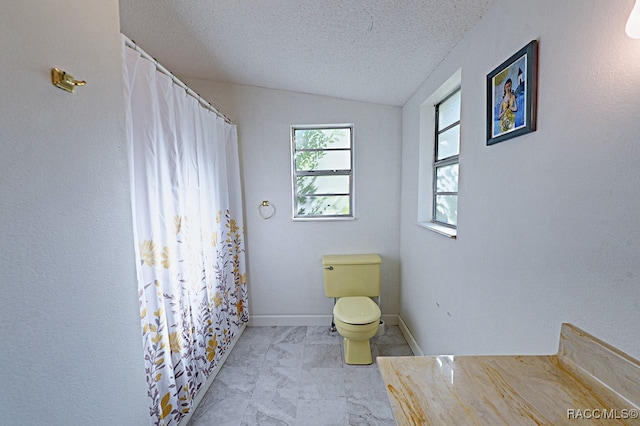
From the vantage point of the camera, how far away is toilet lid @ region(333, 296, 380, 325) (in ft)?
6.16

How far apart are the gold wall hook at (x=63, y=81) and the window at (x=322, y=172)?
180 cm

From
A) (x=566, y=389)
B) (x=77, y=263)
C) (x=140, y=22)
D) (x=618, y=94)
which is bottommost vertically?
(x=566, y=389)

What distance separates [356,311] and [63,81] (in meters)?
2.00

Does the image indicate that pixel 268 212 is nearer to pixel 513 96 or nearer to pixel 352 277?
pixel 352 277

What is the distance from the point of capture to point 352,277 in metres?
2.32

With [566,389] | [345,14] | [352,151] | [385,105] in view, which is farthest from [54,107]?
[385,105]

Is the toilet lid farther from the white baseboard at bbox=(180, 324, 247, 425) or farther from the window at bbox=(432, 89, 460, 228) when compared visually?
the white baseboard at bbox=(180, 324, 247, 425)

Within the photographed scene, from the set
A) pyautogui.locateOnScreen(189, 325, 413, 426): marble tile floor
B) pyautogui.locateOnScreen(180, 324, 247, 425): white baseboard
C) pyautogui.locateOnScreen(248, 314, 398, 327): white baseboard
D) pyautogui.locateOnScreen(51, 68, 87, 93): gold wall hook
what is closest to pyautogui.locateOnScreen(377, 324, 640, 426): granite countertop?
pyautogui.locateOnScreen(189, 325, 413, 426): marble tile floor

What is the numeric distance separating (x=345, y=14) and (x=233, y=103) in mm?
1481

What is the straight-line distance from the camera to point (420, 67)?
5.49 ft

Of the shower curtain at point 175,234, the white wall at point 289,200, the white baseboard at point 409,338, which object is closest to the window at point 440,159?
the white wall at point 289,200

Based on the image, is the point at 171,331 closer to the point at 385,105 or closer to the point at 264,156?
the point at 264,156

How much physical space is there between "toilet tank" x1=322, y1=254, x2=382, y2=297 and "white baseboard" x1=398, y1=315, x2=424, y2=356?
1.31 feet

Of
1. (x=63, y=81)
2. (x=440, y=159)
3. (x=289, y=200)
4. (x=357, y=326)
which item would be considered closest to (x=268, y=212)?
(x=289, y=200)
